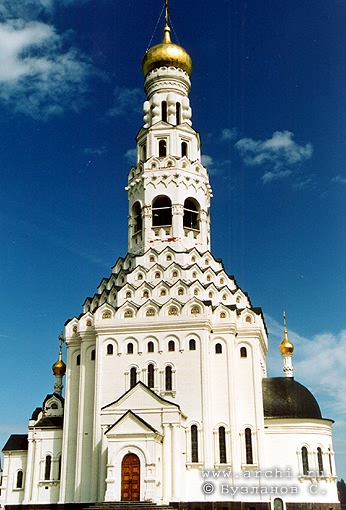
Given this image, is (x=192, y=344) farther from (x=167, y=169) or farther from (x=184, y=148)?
(x=184, y=148)

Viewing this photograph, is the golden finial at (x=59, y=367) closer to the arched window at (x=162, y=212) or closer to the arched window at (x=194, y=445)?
the arched window at (x=162, y=212)

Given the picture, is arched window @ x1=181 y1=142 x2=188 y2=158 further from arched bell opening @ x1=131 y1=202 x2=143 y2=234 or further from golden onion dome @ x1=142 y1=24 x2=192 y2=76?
golden onion dome @ x1=142 y1=24 x2=192 y2=76

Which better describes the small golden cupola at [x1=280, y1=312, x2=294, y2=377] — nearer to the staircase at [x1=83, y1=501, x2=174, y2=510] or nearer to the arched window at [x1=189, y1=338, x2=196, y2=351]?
the arched window at [x1=189, y1=338, x2=196, y2=351]

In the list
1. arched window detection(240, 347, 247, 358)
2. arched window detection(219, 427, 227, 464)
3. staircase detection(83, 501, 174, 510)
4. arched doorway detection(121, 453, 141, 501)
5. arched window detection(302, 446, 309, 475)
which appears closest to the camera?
staircase detection(83, 501, 174, 510)

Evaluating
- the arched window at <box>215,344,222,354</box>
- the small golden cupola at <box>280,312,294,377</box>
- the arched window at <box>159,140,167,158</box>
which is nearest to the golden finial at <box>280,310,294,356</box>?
the small golden cupola at <box>280,312,294,377</box>

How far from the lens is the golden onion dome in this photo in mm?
40938

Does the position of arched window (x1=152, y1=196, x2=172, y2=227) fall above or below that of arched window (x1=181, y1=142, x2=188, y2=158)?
below

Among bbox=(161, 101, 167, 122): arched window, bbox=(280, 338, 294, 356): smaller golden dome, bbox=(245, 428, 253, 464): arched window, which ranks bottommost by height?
bbox=(245, 428, 253, 464): arched window

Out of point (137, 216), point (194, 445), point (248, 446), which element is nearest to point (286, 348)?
point (248, 446)

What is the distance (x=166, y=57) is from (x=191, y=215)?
1098 centimetres

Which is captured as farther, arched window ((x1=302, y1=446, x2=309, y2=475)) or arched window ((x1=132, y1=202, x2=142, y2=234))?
arched window ((x1=132, y1=202, x2=142, y2=234))

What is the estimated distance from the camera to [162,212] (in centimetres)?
3812

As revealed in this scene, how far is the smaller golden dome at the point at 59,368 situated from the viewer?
40.6 meters

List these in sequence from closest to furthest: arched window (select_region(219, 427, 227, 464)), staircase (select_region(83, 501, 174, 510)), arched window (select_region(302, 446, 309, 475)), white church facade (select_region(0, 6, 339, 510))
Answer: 1. staircase (select_region(83, 501, 174, 510))
2. white church facade (select_region(0, 6, 339, 510))
3. arched window (select_region(219, 427, 227, 464))
4. arched window (select_region(302, 446, 309, 475))
